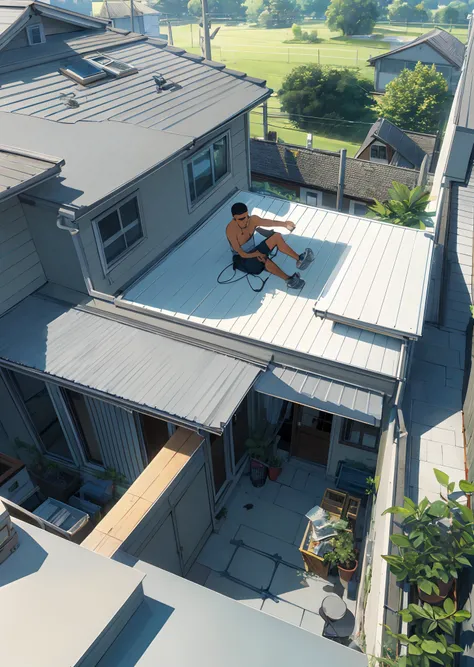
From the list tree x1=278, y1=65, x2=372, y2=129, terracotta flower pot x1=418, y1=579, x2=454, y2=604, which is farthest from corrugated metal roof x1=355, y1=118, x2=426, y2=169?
terracotta flower pot x1=418, y1=579, x2=454, y2=604

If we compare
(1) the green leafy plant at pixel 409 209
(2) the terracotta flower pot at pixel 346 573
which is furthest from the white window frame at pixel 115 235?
(1) the green leafy plant at pixel 409 209

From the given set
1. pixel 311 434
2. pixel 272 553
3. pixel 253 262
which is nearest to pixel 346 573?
pixel 272 553

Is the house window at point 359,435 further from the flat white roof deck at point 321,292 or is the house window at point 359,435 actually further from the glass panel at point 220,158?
the glass panel at point 220,158

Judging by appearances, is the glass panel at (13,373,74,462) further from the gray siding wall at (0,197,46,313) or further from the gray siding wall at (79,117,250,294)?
the gray siding wall at (79,117,250,294)

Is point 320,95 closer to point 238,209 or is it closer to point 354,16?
point 238,209

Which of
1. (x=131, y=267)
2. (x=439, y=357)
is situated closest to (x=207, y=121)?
(x=131, y=267)
